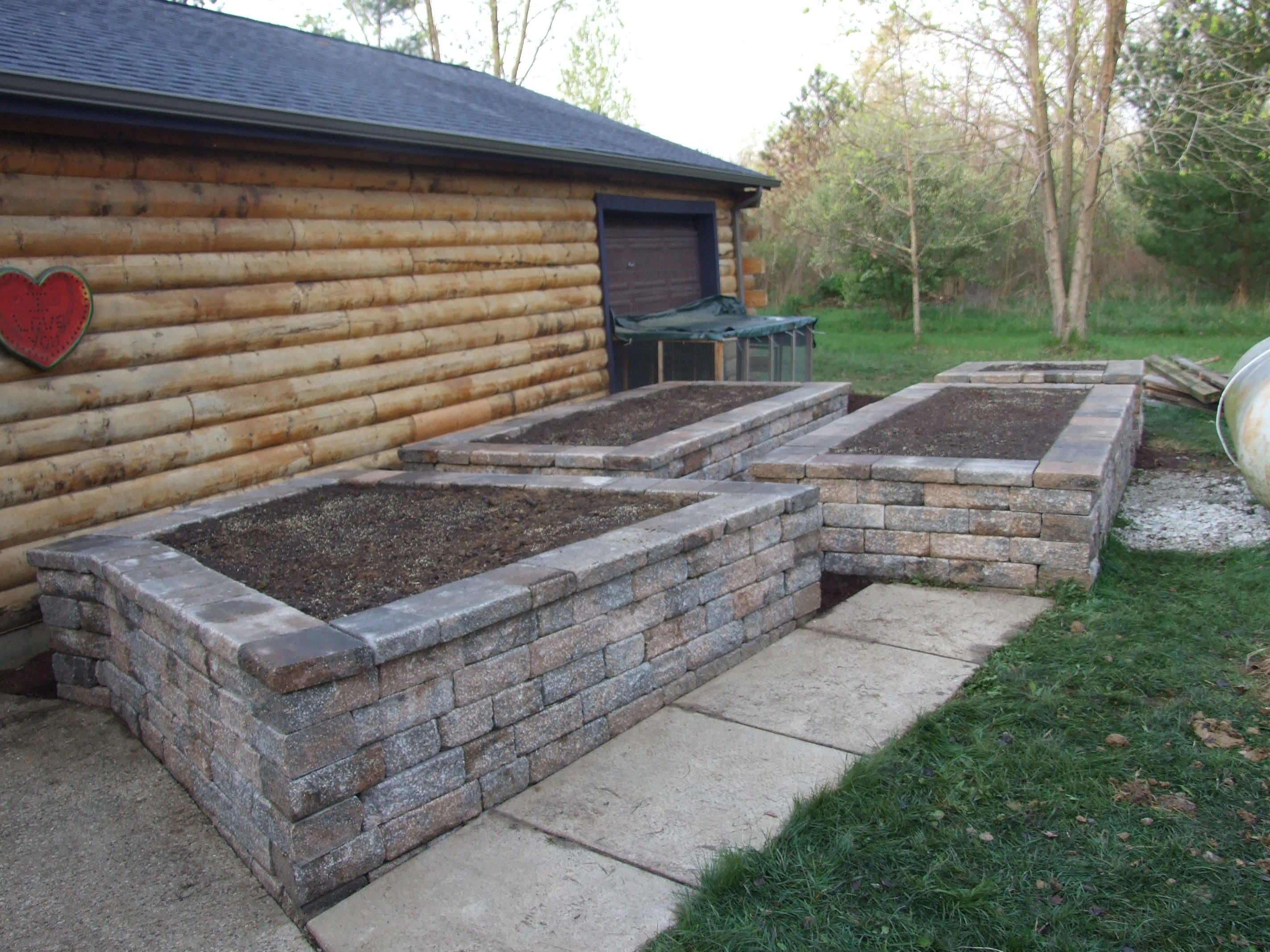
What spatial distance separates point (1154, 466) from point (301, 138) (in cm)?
750

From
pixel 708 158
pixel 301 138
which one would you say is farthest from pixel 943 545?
pixel 708 158

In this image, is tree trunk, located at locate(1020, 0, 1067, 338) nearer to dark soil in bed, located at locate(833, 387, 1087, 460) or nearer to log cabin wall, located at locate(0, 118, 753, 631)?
dark soil in bed, located at locate(833, 387, 1087, 460)

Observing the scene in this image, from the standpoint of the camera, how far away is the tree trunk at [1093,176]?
1449 cm

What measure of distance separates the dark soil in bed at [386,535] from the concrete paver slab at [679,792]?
3.09 feet

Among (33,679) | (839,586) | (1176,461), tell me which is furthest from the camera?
(1176,461)

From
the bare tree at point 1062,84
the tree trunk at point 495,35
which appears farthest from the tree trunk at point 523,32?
the bare tree at point 1062,84

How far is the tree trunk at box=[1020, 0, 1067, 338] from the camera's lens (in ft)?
48.7

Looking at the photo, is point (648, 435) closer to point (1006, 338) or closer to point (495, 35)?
point (1006, 338)

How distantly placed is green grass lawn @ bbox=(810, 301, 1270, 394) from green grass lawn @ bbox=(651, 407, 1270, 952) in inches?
353

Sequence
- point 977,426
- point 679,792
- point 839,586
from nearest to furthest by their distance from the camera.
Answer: point 679,792 → point 839,586 → point 977,426

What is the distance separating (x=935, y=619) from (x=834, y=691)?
1071 millimetres

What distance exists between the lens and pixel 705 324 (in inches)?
390

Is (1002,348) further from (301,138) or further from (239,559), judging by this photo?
(239,559)

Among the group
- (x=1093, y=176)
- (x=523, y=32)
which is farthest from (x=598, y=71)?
(x=1093, y=176)
